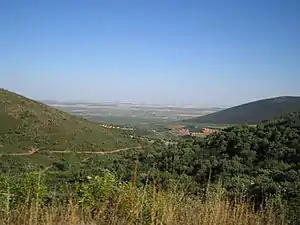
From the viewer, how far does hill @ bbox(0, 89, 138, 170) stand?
4072cm

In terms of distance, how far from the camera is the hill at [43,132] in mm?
40719

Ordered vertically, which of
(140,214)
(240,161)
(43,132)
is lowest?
(43,132)

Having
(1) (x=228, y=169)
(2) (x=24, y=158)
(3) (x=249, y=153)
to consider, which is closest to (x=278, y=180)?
(1) (x=228, y=169)

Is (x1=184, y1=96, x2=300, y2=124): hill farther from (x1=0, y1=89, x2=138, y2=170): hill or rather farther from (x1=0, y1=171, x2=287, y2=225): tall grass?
(x1=0, y1=171, x2=287, y2=225): tall grass

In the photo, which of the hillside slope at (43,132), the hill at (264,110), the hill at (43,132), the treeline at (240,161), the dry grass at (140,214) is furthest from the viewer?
the hillside slope at (43,132)

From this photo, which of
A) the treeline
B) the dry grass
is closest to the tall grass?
the dry grass

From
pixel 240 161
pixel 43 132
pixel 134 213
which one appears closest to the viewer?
pixel 134 213

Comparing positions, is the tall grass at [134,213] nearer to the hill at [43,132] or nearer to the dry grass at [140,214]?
the dry grass at [140,214]

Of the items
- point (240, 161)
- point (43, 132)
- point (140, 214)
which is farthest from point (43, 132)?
point (140, 214)

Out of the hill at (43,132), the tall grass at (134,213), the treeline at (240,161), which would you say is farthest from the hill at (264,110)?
the tall grass at (134,213)

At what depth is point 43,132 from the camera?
44.6 metres

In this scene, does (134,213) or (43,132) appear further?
(43,132)

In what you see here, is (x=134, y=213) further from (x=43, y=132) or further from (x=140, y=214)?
(x=43, y=132)

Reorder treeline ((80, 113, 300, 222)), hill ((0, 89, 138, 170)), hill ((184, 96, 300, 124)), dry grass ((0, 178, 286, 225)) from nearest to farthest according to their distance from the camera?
dry grass ((0, 178, 286, 225))
treeline ((80, 113, 300, 222))
hill ((184, 96, 300, 124))
hill ((0, 89, 138, 170))
